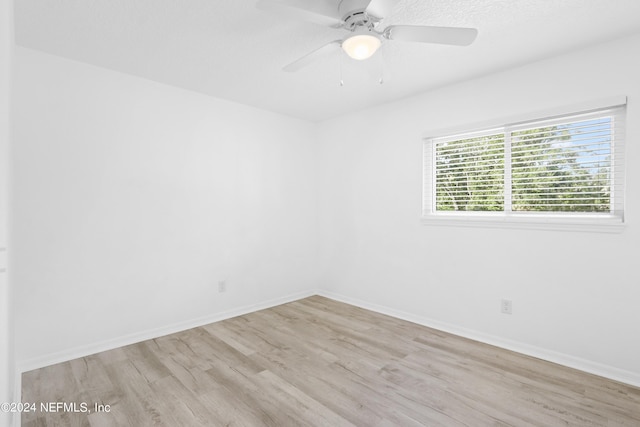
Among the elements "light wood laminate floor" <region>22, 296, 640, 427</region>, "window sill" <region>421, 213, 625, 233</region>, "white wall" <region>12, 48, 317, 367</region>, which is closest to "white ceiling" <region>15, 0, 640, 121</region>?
"white wall" <region>12, 48, 317, 367</region>

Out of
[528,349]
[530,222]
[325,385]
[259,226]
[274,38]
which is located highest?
[274,38]

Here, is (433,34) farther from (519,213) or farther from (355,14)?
(519,213)

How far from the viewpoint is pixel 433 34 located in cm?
173

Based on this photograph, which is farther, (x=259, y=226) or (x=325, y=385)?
(x=259, y=226)

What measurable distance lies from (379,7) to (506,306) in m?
2.53

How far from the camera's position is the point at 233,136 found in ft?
11.8

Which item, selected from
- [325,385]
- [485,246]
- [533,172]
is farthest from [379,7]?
[325,385]

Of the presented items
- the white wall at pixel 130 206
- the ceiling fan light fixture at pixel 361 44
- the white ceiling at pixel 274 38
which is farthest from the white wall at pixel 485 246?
the ceiling fan light fixture at pixel 361 44

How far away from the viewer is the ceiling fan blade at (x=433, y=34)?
5.50 feet

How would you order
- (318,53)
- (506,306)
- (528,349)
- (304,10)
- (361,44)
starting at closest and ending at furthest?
(304,10) → (361,44) → (318,53) → (528,349) → (506,306)

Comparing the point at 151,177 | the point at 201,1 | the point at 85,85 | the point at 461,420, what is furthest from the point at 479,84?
the point at 85,85

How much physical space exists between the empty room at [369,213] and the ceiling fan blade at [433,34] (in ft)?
0.04

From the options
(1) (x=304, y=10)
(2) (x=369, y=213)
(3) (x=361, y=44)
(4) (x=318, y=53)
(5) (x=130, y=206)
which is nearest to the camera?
(1) (x=304, y=10)

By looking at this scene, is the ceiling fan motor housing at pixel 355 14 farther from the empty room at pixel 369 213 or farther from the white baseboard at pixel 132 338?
the white baseboard at pixel 132 338
